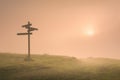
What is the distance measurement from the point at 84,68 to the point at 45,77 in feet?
30.6

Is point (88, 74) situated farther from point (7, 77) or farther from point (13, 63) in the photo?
point (13, 63)

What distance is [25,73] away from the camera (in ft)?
142

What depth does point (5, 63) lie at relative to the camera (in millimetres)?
52094

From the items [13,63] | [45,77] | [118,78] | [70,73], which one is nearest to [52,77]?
[45,77]

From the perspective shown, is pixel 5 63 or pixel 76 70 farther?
pixel 5 63

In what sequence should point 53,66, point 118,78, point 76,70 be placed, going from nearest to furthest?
point 118,78 → point 76,70 → point 53,66

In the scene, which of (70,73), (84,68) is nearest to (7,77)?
(70,73)

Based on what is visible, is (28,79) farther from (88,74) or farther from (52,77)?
(88,74)

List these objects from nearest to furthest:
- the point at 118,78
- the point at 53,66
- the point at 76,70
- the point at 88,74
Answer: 1. the point at 118,78
2. the point at 88,74
3. the point at 76,70
4. the point at 53,66

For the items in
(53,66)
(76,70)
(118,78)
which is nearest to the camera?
(118,78)

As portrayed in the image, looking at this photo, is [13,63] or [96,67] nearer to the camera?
[96,67]

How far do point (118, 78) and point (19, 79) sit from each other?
12398 millimetres

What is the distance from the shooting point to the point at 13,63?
2030 inches

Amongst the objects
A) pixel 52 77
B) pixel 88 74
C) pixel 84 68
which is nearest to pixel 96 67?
pixel 84 68
